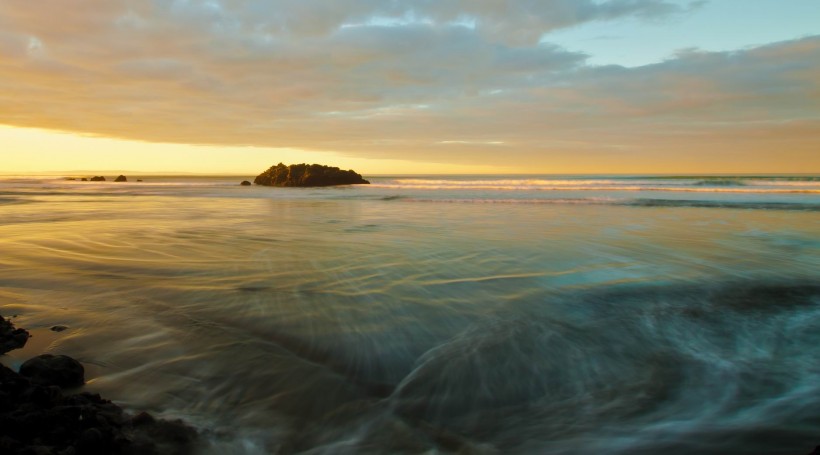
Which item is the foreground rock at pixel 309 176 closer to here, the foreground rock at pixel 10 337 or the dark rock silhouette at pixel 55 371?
the foreground rock at pixel 10 337

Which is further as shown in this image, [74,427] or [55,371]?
[55,371]

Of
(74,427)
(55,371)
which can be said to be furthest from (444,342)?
(55,371)

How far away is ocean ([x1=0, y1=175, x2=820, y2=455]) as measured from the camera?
Result: 276 centimetres

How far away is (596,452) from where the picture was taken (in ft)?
8.54

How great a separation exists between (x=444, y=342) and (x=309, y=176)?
39.7 meters

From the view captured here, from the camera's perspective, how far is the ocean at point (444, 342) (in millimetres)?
2764

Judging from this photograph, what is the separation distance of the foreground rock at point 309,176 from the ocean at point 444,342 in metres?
34.1

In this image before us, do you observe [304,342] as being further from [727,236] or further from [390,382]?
[727,236]

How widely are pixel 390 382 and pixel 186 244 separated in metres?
7.05

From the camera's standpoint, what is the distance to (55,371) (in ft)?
10.1

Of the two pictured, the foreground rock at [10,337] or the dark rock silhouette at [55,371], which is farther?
the foreground rock at [10,337]

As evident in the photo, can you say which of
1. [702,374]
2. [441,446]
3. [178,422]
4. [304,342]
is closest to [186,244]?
[304,342]

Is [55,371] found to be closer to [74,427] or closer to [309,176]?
[74,427]

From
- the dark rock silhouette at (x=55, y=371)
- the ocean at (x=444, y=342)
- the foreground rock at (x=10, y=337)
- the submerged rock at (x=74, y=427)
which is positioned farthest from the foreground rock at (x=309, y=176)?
the submerged rock at (x=74, y=427)
